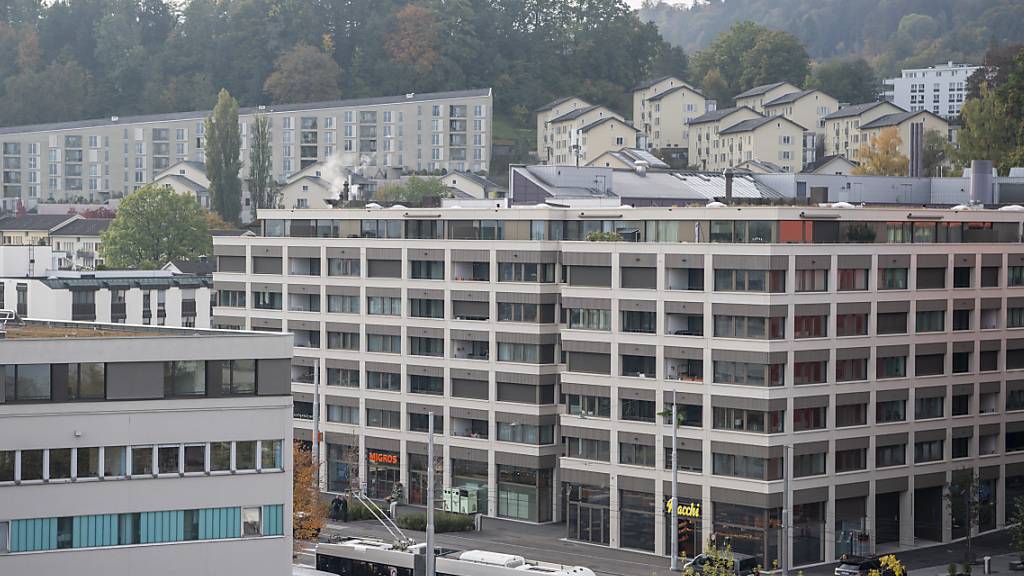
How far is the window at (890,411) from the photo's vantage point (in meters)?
92.9

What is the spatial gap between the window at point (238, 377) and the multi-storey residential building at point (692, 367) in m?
34.5

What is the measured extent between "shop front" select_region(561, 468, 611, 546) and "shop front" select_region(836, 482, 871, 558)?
12203 mm

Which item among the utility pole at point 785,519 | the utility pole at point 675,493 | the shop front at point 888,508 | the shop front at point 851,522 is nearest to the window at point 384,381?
the utility pole at point 675,493

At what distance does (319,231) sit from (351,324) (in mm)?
7222

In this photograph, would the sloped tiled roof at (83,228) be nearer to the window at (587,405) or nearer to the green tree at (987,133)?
→ the green tree at (987,133)

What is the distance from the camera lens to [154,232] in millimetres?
177000

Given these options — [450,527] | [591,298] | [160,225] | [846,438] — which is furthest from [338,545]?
[160,225]

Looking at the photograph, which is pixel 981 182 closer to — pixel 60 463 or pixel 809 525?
pixel 809 525

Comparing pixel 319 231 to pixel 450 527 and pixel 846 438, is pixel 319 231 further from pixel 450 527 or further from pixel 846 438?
pixel 846 438

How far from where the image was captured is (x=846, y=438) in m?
90.9

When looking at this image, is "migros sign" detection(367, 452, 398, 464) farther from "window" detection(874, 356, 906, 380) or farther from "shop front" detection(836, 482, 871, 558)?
"window" detection(874, 356, 906, 380)

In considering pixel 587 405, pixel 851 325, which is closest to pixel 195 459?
pixel 587 405

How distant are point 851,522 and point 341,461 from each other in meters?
34.9

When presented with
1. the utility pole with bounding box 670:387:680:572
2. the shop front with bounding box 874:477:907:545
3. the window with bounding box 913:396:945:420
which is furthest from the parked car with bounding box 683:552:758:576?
the window with bounding box 913:396:945:420
